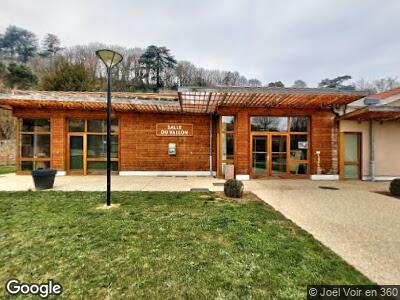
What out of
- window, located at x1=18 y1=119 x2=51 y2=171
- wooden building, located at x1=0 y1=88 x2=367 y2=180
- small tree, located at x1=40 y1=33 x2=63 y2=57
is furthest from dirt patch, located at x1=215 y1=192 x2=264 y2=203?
small tree, located at x1=40 y1=33 x2=63 y2=57

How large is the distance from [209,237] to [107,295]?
1892 mm

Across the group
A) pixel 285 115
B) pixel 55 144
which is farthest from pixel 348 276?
pixel 55 144

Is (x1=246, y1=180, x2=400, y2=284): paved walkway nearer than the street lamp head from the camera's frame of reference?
Yes

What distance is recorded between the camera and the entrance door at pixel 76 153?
11773 mm

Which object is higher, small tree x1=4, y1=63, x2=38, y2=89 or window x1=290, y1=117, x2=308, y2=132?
small tree x1=4, y1=63, x2=38, y2=89

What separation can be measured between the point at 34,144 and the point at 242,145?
425 inches

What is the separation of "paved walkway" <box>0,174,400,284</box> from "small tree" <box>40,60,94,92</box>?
15761mm

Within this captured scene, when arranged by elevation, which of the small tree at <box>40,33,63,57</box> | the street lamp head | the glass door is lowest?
the glass door

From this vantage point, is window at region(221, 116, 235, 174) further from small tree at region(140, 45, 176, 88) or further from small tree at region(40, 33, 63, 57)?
small tree at region(40, 33, 63, 57)

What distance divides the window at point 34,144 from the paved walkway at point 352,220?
1054cm

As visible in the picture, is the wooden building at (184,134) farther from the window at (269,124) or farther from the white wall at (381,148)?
the white wall at (381,148)

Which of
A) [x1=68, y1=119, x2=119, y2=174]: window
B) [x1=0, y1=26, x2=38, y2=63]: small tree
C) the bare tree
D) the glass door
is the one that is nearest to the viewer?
the glass door

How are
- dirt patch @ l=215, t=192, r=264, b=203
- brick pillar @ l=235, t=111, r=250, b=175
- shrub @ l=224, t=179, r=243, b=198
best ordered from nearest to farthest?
dirt patch @ l=215, t=192, r=264, b=203, shrub @ l=224, t=179, r=243, b=198, brick pillar @ l=235, t=111, r=250, b=175

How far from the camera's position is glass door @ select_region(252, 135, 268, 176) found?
1081 cm
